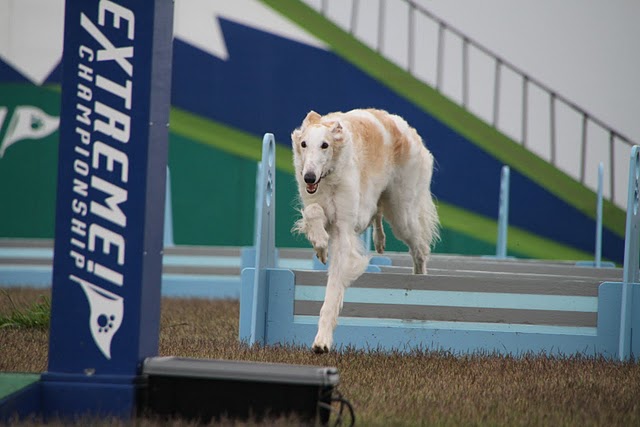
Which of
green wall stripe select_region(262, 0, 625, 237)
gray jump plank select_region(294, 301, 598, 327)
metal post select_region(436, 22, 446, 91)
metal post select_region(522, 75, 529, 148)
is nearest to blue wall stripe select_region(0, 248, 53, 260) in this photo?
green wall stripe select_region(262, 0, 625, 237)

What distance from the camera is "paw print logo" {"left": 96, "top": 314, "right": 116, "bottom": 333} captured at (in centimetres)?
331

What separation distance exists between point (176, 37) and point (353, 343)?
21.0ft

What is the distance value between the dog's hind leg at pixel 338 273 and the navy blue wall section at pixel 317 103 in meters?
5.28

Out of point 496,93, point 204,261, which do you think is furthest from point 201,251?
point 496,93

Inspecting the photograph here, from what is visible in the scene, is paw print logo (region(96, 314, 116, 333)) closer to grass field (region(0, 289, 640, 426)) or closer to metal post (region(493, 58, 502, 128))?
grass field (region(0, 289, 640, 426))

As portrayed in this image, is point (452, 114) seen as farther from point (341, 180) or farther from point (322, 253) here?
point (322, 253)

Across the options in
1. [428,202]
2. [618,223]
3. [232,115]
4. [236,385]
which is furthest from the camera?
[232,115]

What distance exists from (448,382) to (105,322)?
1.71 meters

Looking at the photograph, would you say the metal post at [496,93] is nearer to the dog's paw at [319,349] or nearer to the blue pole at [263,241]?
the blue pole at [263,241]

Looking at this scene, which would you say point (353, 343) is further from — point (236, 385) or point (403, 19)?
point (403, 19)

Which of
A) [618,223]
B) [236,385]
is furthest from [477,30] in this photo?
[236,385]

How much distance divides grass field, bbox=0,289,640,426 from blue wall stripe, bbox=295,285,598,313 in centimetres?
39

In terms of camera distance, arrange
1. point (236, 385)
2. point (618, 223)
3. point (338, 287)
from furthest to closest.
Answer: point (618, 223), point (338, 287), point (236, 385)

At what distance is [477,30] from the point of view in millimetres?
10625
